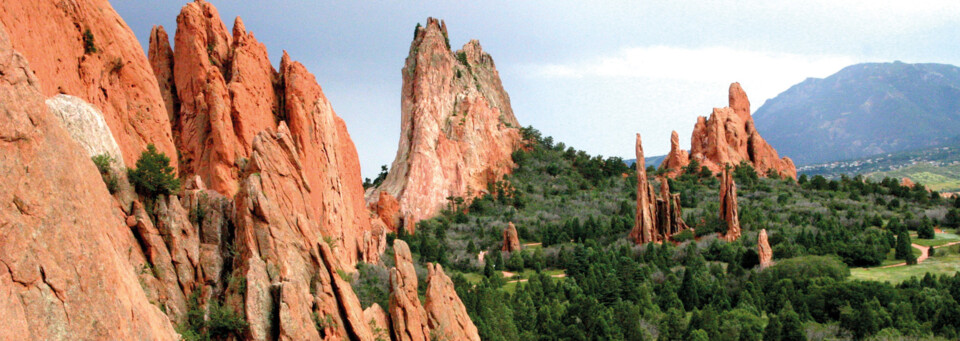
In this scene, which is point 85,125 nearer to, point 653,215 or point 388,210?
point 388,210

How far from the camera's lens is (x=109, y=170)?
786 inches

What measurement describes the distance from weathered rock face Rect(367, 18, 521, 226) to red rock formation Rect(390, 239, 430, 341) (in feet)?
161

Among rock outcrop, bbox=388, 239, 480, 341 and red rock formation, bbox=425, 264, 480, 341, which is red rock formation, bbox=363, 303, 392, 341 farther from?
red rock formation, bbox=425, 264, 480, 341

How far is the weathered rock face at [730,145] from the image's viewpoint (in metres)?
107

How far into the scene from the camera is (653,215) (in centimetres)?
7381

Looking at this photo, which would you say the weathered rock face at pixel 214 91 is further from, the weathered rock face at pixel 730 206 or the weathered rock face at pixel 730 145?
the weathered rock face at pixel 730 145

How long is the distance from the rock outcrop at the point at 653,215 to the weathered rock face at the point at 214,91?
39798 millimetres

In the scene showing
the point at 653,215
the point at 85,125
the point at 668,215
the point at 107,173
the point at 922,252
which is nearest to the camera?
the point at 107,173

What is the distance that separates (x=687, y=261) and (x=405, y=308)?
42.4 meters

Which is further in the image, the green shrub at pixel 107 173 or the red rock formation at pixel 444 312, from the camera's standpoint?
the red rock formation at pixel 444 312

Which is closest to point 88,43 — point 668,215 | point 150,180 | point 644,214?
point 150,180

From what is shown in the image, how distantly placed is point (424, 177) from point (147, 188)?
6725 centimetres

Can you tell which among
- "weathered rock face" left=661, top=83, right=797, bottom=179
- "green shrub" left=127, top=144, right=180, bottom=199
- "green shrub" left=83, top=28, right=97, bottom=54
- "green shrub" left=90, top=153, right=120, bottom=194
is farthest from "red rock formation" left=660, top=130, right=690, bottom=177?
"green shrub" left=90, top=153, right=120, bottom=194

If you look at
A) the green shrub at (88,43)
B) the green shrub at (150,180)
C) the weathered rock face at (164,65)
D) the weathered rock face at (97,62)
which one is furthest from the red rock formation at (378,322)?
the weathered rock face at (164,65)
